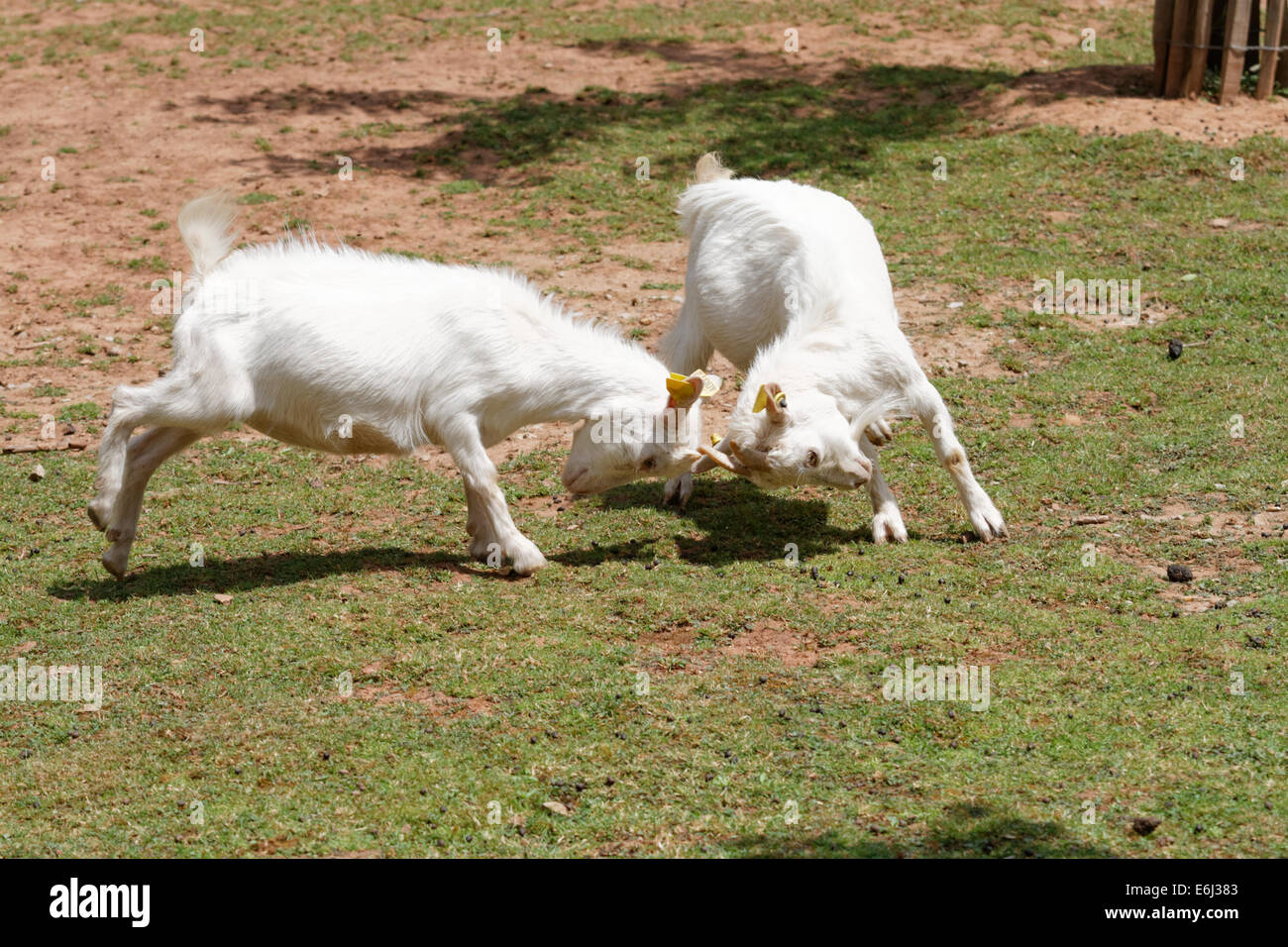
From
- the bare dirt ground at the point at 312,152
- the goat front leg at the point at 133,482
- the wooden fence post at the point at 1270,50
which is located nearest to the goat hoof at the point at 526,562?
the goat front leg at the point at 133,482

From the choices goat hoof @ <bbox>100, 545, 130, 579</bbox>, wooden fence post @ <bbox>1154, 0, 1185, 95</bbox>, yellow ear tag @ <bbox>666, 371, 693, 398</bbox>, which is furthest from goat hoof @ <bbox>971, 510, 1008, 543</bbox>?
wooden fence post @ <bbox>1154, 0, 1185, 95</bbox>

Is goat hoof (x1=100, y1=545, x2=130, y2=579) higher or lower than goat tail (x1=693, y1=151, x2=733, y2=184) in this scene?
lower

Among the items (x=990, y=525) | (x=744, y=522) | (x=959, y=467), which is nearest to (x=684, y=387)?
(x=744, y=522)

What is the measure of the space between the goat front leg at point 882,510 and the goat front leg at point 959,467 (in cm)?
38

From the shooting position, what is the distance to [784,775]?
574 cm

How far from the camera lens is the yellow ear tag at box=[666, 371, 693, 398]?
7301mm

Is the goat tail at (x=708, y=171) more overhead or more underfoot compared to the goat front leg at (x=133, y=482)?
more overhead

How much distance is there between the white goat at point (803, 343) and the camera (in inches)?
295

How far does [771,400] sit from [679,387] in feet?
1.58

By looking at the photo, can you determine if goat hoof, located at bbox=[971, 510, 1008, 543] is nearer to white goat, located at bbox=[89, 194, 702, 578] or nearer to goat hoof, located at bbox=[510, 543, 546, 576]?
white goat, located at bbox=[89, 194, 702, 578]

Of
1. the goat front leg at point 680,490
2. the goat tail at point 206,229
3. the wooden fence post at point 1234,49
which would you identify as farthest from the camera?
the wooden fence post at point 1234,49

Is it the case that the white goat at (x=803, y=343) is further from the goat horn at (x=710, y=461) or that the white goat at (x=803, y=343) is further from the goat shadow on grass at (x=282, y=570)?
the goat shadow on grass at (x=282, y=570)

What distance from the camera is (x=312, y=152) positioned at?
49.4 ft
